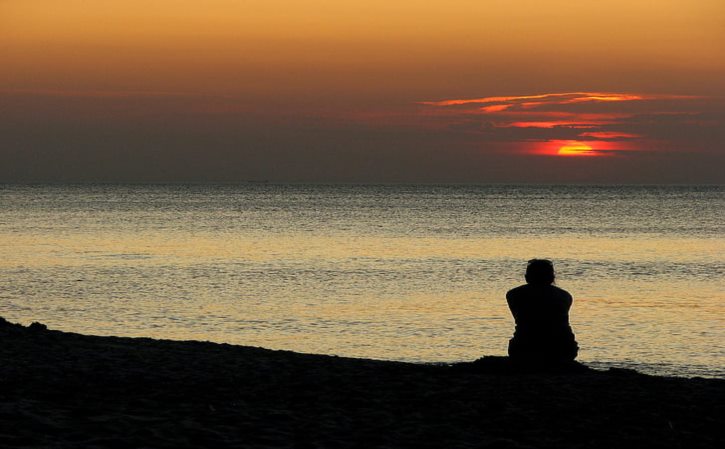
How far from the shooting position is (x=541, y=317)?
Result: 1259cm

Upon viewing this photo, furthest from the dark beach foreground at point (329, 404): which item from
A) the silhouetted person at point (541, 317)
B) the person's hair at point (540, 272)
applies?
the person's hair at point (540, 272)

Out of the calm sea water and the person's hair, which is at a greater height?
the person's hair

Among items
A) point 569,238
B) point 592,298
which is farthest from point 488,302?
point 569,238

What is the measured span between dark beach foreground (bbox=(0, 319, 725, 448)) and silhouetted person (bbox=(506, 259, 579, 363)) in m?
0.28

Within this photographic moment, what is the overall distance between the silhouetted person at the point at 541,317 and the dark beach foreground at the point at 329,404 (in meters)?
0.28

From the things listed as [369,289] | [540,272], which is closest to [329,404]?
[540,272]

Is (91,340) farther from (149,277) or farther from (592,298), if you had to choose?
(149,277)

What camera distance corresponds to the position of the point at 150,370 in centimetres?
1331

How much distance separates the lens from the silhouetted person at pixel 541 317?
1252 cm

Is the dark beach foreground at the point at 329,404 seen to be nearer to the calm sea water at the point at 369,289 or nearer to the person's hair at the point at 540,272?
the person's hair at the point at 540,272

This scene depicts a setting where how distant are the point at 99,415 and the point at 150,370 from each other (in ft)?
11.7

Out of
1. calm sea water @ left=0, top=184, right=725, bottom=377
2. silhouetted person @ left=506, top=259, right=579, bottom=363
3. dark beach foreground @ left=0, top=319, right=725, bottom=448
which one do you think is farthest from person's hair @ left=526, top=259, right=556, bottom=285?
calm sea water @ left=0, top=184, right=725, bottom=377

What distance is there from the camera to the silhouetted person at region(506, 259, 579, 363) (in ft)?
41.1

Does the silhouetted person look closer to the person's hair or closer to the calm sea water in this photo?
the person's hair
